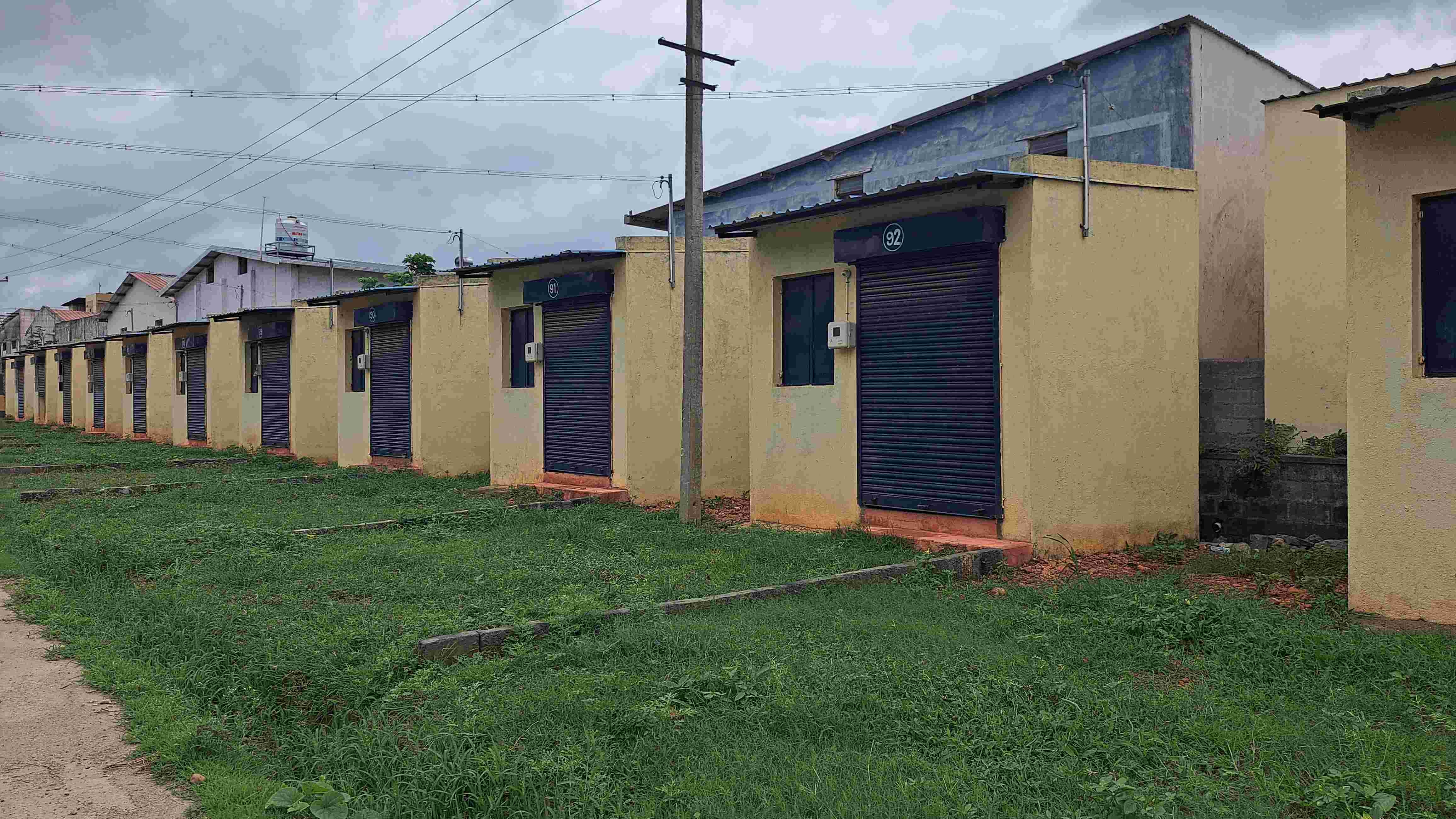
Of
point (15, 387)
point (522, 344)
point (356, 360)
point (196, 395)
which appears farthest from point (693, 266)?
point (15, 387)

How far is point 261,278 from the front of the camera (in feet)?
133

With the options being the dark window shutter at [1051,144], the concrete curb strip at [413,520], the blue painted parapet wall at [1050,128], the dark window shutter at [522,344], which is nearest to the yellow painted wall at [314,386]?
the dark window shutter at [522,344]

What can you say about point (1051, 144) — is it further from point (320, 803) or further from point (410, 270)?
point (410, 270)

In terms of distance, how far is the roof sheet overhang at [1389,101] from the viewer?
6582mm

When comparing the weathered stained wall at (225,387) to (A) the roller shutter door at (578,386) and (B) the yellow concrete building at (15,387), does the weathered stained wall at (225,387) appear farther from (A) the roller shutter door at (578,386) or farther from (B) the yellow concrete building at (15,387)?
(B) the yellow concrete building at (15,387)

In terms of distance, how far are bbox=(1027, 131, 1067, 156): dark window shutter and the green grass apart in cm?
881

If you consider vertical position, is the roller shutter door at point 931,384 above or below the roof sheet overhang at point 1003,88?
below

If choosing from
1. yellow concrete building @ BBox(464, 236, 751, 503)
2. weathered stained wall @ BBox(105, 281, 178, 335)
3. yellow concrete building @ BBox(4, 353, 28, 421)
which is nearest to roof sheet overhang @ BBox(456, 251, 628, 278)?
yellow concrete building @ BBox(464, 236, 751, 503)

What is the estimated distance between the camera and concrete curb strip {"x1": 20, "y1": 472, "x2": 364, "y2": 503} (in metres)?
15.7

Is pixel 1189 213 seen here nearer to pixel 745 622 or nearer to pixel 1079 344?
pixel 1079 344

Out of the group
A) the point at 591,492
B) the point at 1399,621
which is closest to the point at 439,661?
the point at 1399,621

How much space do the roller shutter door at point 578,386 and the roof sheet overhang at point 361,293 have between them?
15.6 feet

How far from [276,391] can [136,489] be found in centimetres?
1035

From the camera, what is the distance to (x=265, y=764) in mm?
4977
